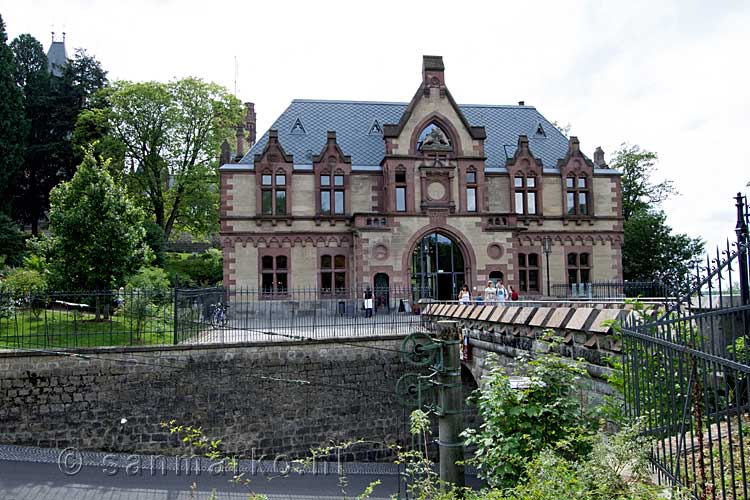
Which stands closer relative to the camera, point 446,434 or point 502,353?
point 446,434

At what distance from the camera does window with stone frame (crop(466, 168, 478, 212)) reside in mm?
28969

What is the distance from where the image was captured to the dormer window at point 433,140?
2856 centimetres

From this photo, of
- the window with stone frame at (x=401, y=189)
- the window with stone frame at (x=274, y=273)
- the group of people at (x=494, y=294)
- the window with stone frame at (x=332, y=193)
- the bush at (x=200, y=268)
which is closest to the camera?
the group of people at (x=494, y=294)

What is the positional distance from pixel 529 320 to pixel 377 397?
8.81m

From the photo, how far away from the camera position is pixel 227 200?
28.1 metres

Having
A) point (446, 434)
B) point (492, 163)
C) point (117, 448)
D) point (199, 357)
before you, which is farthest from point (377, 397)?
point (492, 163)

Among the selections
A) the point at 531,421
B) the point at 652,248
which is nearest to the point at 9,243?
the point at 531,421

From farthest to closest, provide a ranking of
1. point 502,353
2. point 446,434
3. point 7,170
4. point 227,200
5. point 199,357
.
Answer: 1. point 7,170
2. point 227,200
3. point 199,357
4. point 502,353
5. point 446,434

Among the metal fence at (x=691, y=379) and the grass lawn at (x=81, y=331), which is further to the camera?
the grass lawn at (x=81, y=331)

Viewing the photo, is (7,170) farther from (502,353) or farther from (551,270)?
(502,353)

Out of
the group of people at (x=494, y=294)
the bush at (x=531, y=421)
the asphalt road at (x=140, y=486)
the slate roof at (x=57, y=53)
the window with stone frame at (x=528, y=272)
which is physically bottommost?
the asphalt road at (x=140, y=486)

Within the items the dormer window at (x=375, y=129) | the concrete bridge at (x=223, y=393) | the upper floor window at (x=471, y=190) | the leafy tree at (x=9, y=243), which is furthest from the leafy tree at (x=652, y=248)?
the leafy tree at (x=9, y=243)

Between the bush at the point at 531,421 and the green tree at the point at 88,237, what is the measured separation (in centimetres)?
1680

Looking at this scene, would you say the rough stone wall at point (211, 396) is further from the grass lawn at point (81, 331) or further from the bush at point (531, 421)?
the bush at point (531, 421)
